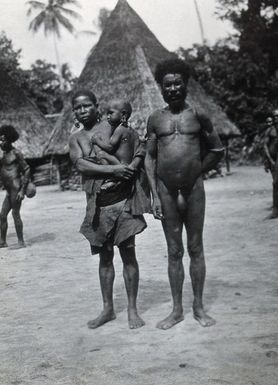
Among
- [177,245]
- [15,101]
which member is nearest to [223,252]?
[177,245]

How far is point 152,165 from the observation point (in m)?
3.79

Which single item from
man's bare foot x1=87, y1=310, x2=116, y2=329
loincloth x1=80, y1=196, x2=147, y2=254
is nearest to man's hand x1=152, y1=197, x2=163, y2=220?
loincloth x1=80, y1=196, x2=147, y2=254

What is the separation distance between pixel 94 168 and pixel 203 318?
1.33m

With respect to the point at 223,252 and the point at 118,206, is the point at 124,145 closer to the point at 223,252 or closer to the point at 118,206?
the point at 118,206

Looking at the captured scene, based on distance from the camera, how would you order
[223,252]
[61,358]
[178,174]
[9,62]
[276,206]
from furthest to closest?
[9,62] → [276,206] → [223,252] → [178,174] → [61,358]

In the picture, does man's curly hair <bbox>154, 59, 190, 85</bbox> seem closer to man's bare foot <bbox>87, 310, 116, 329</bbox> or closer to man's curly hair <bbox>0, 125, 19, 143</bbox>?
man's bare foot <bbox>87, 310, 116, 329</bbox>

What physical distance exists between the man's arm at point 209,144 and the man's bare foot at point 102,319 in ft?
4.25

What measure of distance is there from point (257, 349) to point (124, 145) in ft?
5.52

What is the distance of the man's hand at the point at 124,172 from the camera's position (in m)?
3.64

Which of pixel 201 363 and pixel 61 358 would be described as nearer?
pixel 201 363

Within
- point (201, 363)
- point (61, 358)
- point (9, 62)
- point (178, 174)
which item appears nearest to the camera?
point (201, 363)

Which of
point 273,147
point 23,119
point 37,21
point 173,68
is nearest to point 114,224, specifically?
point 173,68

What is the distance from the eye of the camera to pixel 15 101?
24.8 metres

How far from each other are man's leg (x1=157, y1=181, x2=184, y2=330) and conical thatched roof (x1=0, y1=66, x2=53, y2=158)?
20.3 meters
